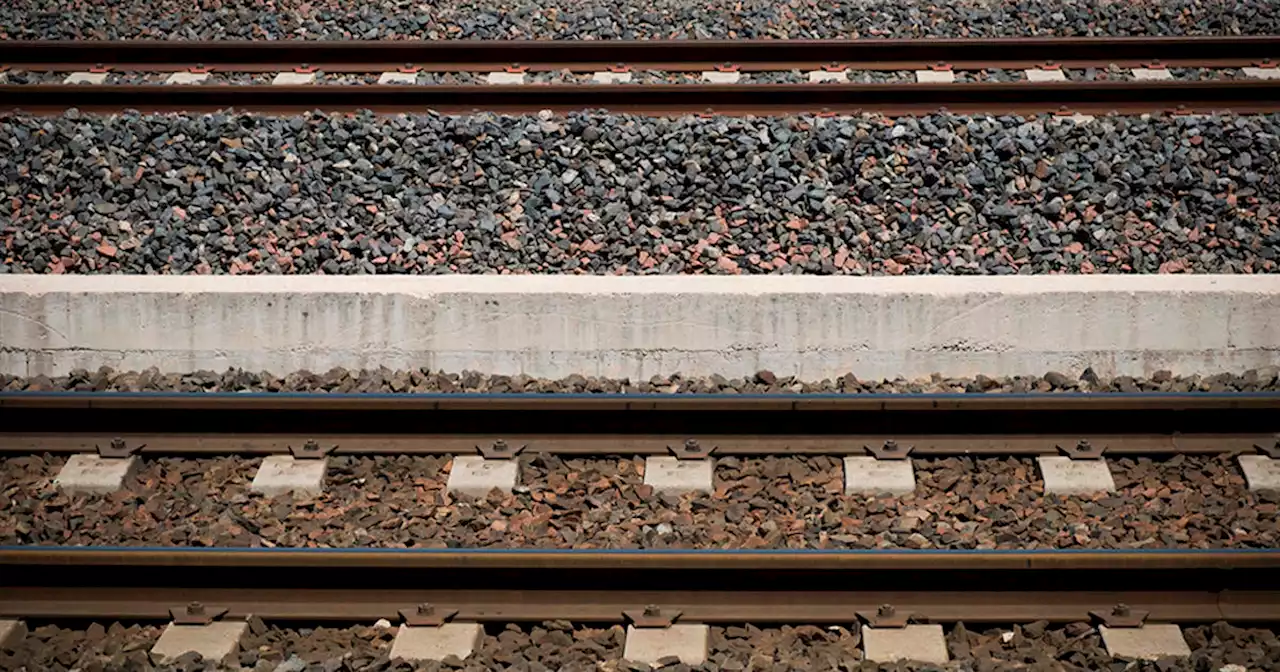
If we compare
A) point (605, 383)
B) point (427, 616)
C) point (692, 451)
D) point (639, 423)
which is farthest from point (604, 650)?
point (605, 383)

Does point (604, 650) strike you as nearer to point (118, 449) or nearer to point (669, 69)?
point (118, 449)

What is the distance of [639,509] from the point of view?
21.3ft

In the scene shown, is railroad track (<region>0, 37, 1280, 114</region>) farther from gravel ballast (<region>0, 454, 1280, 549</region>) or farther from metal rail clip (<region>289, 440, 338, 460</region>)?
gravel ballast (<region>0, 454, 1280, 549</region>)

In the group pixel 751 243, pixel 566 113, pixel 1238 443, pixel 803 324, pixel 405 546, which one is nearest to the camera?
pixel 405 546

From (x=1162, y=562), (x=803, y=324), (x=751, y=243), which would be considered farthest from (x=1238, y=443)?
(x=751, y=243)

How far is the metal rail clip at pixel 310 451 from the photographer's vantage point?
688cm

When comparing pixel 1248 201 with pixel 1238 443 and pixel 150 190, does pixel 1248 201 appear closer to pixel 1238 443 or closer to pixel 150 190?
pixel 1238 443

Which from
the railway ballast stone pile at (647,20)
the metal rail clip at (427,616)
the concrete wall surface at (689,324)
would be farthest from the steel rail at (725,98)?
the metal rail clip at (427,616)

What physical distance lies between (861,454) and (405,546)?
197 cm

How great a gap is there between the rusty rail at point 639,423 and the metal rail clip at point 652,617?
1.36 metres

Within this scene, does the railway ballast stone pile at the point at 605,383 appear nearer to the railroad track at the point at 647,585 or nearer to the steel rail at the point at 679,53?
the railroad track at the point at 647,585

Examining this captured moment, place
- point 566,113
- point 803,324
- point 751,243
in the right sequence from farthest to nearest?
point 566,113 → point 751,243 → point 803,324

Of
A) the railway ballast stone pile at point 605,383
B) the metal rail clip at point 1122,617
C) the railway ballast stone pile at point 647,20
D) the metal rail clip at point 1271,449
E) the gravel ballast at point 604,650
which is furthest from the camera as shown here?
the railway ballast stone pile at point 647,20

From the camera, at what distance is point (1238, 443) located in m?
6.84
